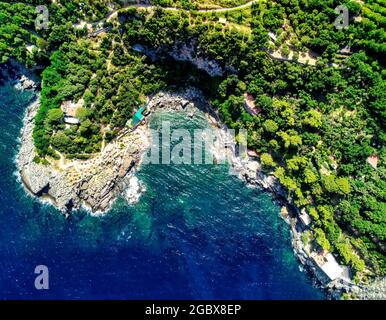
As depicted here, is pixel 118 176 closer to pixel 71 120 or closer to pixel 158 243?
pixel 71 120

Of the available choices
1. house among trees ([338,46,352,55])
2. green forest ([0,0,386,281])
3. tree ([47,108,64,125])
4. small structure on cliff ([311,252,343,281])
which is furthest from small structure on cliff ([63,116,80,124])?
small structure on cliff ([311,252,343,281])

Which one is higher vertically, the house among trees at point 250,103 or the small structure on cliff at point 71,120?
the house among trees at point 250,103

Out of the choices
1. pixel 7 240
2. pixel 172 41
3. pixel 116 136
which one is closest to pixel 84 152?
pixel 116 136

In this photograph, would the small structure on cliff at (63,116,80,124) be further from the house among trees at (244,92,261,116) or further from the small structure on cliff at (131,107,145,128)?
the house among trees at (244,92,261,116)

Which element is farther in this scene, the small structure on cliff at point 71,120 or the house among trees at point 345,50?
the small structure on cliff at point 71,120

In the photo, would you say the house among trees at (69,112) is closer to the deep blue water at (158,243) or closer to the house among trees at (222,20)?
the deep blue water at (158,243)

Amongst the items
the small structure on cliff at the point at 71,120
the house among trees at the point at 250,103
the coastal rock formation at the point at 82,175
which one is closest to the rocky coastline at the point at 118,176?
the coastal rock formation at the point at 82,175

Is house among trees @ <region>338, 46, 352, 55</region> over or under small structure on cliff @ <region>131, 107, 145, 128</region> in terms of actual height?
over
